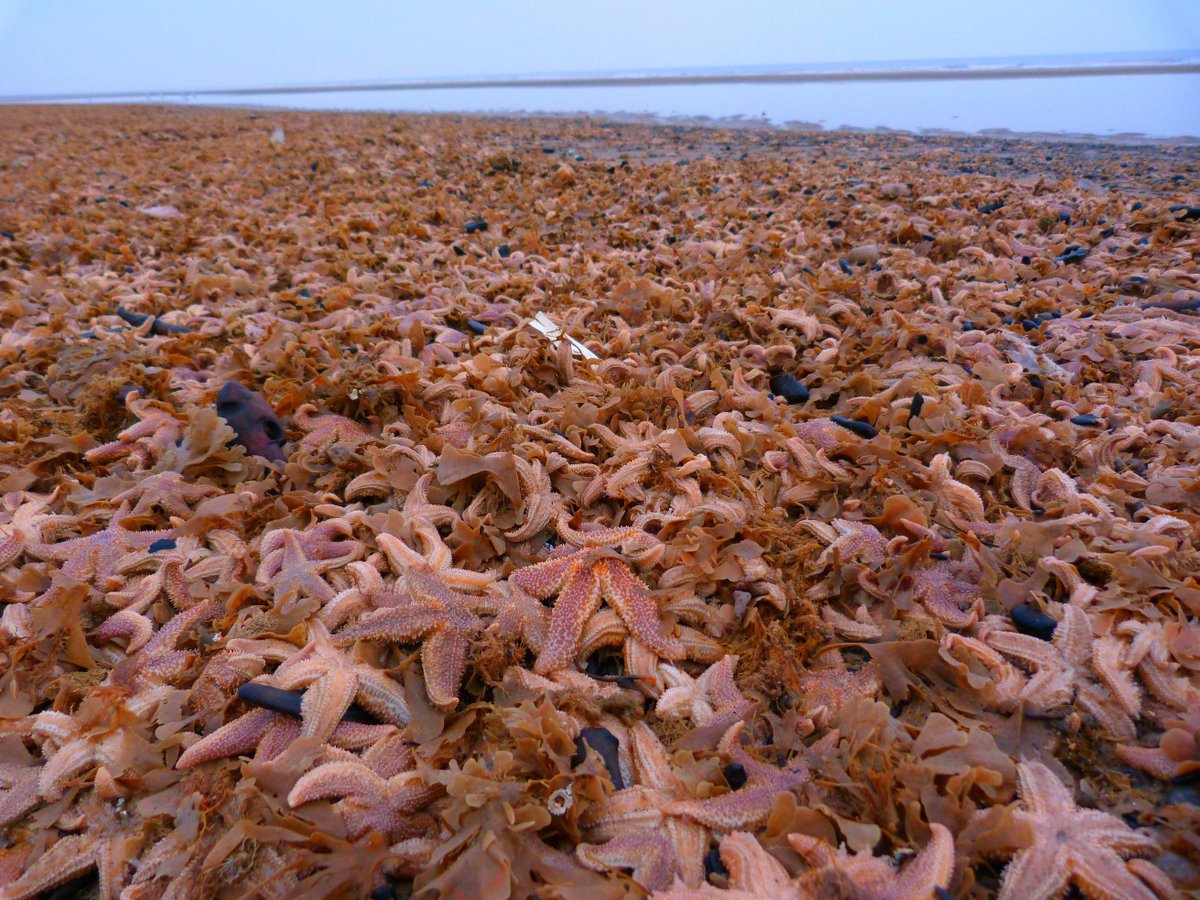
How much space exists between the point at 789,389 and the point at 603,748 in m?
2.90

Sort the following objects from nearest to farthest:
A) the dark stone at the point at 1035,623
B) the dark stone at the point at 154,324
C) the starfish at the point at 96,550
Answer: the dark stone at the point at 1035,623, the starfish at the point at 96,550, the dark stone at the point at 154,324

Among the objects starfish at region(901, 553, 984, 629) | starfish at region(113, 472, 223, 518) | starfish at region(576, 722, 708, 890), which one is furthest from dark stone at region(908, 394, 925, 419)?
starfish at region(113, 472, 223, 518)

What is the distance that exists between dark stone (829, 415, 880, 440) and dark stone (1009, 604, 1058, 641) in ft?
4.67

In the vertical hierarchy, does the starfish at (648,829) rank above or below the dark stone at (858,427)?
below

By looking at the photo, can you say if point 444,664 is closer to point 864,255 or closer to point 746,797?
point 746,797

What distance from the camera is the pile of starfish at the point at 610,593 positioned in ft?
6.78

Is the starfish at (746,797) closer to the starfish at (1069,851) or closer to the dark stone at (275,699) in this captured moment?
the starfish at (1069,851)

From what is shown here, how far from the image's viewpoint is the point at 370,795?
2178mm

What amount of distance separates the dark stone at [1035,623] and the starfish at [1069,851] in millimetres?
753

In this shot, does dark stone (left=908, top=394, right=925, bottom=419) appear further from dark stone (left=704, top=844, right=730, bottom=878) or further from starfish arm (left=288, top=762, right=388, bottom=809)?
starfish arm (left=288, top=762, right=388, bottom=809)

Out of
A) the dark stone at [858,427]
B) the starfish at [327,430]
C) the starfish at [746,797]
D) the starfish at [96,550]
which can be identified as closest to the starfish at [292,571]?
Result: the starfish at [96,550]

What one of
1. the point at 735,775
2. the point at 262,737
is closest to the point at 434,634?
the point at 262,737

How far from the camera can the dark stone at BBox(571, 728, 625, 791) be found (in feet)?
7.49

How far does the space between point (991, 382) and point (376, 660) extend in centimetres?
408
